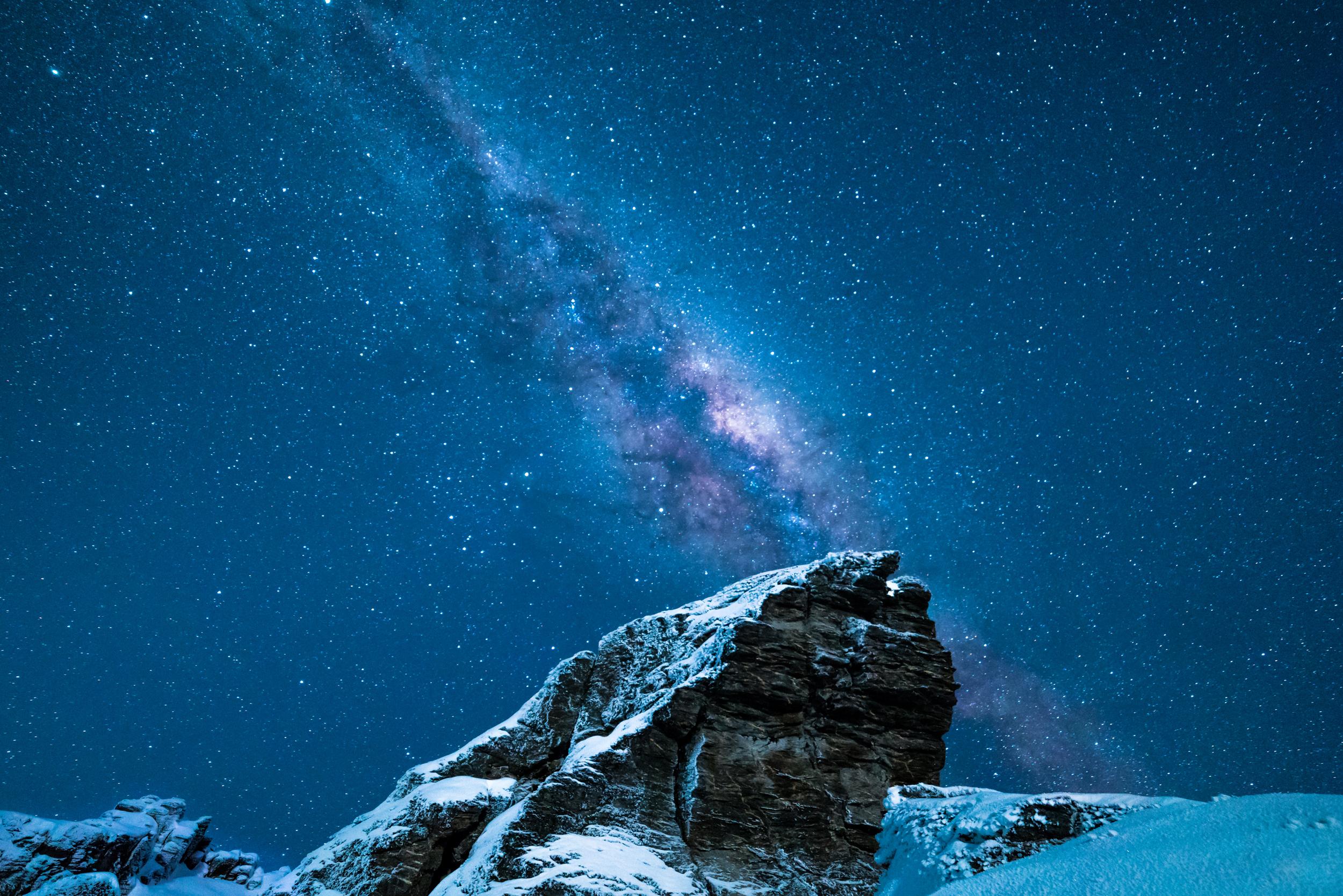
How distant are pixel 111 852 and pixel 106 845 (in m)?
1.06

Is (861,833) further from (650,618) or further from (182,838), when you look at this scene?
(182,838)

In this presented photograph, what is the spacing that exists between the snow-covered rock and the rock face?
11.6 metres

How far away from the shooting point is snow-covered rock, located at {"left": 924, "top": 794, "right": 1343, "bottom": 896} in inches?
167

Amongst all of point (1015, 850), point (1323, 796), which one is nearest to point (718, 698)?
point (1015, 850)

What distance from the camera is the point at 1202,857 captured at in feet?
15.7

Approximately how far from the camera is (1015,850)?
6.77 meters

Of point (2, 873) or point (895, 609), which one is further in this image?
point (2, 873)

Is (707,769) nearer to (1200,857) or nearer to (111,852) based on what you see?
(1200,857)

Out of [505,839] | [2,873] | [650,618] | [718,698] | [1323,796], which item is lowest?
[2,873]

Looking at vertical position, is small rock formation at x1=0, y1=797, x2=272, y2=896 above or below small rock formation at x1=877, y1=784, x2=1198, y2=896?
below

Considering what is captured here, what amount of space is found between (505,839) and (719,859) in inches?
256

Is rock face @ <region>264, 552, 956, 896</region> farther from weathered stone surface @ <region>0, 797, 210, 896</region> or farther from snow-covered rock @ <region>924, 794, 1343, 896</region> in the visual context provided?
weathered stone surface @ <region>0, 797, 210, 896</region>

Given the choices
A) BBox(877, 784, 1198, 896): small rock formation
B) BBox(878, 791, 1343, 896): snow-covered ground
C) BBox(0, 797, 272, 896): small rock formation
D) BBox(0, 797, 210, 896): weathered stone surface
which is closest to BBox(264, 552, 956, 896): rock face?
BBox(877, 784, 1198, 896): small rock formation

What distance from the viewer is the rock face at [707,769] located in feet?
52.1
